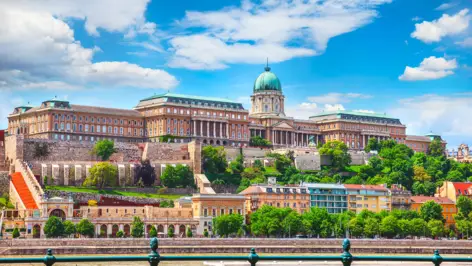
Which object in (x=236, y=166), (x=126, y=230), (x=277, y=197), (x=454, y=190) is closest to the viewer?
Answer: (x=126, y=230)

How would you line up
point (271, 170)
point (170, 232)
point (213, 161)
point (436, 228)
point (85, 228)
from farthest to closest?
point (271, 170) → point (213, 161) → point (436, 228) → point (170, 232) → point (85, 228)

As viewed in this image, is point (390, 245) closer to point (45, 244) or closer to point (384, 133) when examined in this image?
point (45, 244)

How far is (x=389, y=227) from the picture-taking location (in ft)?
252

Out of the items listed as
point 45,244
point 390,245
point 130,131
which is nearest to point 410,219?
point 390,245

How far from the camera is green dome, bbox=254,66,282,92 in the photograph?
5408 inches

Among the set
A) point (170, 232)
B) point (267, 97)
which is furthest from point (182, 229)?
point (267, 97)

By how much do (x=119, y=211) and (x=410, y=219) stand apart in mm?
29575

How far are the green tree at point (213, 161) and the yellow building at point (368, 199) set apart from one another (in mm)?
16693

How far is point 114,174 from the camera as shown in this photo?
88250mm

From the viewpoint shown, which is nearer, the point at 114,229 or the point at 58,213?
the point at 58,213

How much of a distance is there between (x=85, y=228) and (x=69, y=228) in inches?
58.5

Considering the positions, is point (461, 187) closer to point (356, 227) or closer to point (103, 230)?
point (356, 227)

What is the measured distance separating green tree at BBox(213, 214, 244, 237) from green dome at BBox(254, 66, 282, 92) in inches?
2483

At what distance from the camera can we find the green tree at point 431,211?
280 feet
